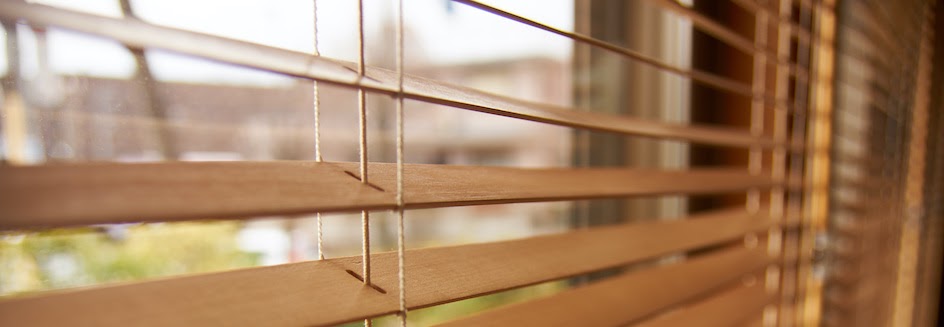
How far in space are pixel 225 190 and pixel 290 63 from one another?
7cm

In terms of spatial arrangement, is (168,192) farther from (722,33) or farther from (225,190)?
(722,33)

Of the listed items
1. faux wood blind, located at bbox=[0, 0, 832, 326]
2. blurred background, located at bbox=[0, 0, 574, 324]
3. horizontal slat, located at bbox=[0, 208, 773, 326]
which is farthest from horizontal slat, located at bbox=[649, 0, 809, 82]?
horizontal slat, located at bbox=[0, 208, 773, 326]

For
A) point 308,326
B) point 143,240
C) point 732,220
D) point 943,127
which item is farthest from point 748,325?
point 943,127

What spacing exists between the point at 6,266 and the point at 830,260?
1.17 m

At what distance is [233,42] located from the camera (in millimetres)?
271

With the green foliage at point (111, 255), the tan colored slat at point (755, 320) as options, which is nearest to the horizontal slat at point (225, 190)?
the green foliage at point (111, 255)

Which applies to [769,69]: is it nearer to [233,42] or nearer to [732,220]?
[732,220]

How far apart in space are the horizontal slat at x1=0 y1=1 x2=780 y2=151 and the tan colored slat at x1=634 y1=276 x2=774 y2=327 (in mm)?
240

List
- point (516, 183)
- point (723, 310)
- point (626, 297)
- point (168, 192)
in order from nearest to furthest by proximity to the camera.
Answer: point (168, 192)
point (516, 183)
point (626, 297)
point (723, 310)

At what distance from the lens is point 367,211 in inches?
12.1

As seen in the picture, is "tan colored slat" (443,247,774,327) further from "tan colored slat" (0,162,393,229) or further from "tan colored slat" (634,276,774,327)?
"tan colored slat" (0,162,393,229)

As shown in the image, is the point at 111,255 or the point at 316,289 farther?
the point at 111,255

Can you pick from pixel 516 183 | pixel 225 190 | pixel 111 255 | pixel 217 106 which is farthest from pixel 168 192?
pixel 111 255

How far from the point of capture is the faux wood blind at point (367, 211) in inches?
9.1
